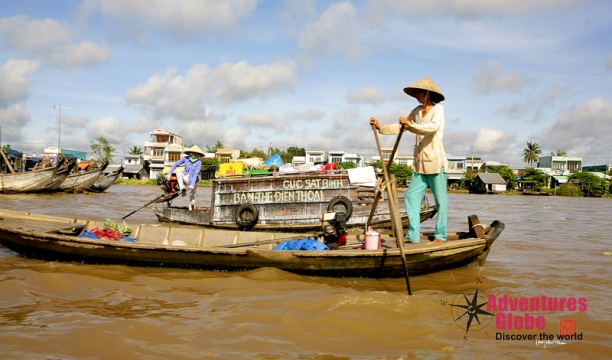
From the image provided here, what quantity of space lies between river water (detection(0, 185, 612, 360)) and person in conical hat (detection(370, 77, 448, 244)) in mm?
950

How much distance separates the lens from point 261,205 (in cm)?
854

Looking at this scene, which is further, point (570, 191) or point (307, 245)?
point (570, 191)

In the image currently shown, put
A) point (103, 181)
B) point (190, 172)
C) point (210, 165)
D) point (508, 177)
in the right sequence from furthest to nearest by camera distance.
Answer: point (210, 165), point (508, 177), point (103, 181), point (190, 172)

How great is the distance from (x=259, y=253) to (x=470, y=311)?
233 cm

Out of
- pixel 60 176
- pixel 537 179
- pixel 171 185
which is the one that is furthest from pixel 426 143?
pixel 537 179

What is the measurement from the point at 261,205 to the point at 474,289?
15.6ft

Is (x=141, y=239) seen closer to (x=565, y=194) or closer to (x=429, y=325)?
(x=429, y=325)

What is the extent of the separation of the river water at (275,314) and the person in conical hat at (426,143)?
3.12 ft

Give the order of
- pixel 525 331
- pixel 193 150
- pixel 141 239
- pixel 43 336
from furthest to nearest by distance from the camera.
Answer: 1. pixel 193 150
2. pixel 141 239
3. pixel 525 331
4. pixel 43 336

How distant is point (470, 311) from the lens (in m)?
4.02

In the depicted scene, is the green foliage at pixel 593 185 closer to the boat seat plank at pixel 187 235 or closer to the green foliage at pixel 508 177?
the green foliage at pixel 508 177

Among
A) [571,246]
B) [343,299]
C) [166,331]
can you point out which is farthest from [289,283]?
[571,246]

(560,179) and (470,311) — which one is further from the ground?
(560,179)

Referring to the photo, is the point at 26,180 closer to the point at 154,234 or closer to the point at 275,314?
the point at 154,234
